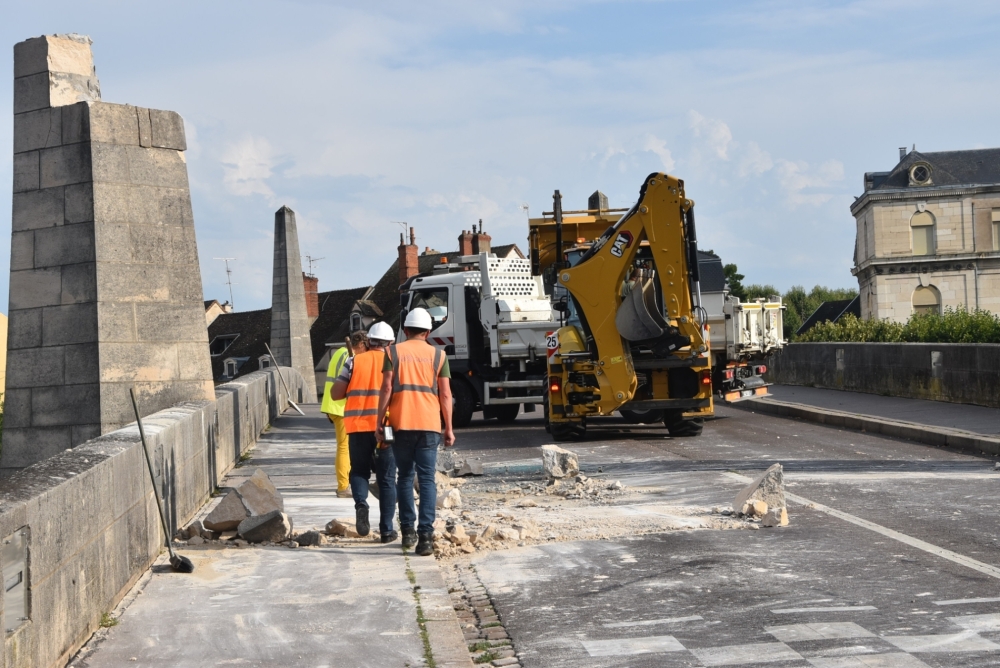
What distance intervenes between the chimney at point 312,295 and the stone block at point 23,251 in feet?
179

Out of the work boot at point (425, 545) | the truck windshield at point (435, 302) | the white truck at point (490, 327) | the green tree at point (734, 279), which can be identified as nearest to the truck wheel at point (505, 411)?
the white truck at point (490, 327)

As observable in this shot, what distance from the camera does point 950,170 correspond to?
211ft

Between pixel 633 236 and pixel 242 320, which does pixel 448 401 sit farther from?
pixel 242 320

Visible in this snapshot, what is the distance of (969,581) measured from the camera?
6.64 metres

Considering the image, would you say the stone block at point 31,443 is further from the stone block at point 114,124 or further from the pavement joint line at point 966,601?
the pavement joint line at point 966,601

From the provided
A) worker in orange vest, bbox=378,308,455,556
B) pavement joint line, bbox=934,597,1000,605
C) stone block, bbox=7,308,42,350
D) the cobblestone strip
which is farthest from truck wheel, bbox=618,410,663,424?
pavement joint line, bbox=934,597,1000,605

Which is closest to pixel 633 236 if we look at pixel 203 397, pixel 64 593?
pixel 203 397

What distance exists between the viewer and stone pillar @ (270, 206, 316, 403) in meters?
33.6

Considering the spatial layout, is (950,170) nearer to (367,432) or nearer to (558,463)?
(558,463)

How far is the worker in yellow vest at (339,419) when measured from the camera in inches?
434

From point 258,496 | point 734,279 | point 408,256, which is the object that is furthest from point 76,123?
point 734,279

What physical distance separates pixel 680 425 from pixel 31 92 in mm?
10253

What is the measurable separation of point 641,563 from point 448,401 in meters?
1.93

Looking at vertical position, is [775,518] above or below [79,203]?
below
